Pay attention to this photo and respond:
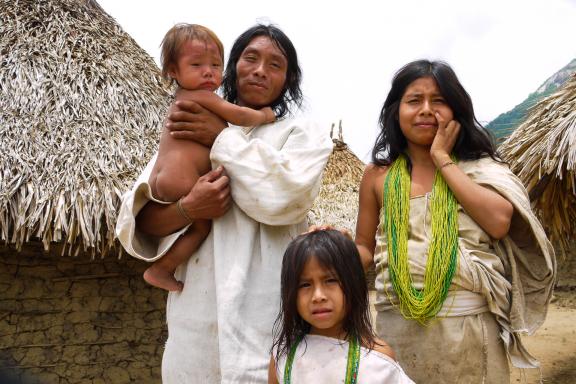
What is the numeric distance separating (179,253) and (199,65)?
0.60m

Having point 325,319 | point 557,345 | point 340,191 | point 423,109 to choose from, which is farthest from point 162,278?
point 340,191

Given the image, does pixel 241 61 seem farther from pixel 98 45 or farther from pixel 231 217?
pixel 98 45

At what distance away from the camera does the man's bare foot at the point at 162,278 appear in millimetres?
1795

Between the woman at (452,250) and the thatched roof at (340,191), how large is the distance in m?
8.05

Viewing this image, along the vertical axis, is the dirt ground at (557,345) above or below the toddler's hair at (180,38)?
below

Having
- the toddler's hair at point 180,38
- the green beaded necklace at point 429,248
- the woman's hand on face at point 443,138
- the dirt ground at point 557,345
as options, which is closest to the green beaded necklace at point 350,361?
the green beaded necklace at point 429,248

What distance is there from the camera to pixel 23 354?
4.56 m

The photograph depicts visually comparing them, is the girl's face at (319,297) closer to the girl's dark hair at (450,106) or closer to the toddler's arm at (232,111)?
the toddler's arm at (232,111)

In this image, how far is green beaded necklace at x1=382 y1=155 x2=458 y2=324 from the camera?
70.7 inches

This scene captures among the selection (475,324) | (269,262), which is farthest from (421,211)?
(269,262)

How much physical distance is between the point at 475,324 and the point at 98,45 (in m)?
4.41

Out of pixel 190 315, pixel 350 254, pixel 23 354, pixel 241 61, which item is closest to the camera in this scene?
pixel 350 254

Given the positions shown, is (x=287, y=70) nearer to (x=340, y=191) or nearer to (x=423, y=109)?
(x=423, y=109)

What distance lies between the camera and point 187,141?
6.09ft
